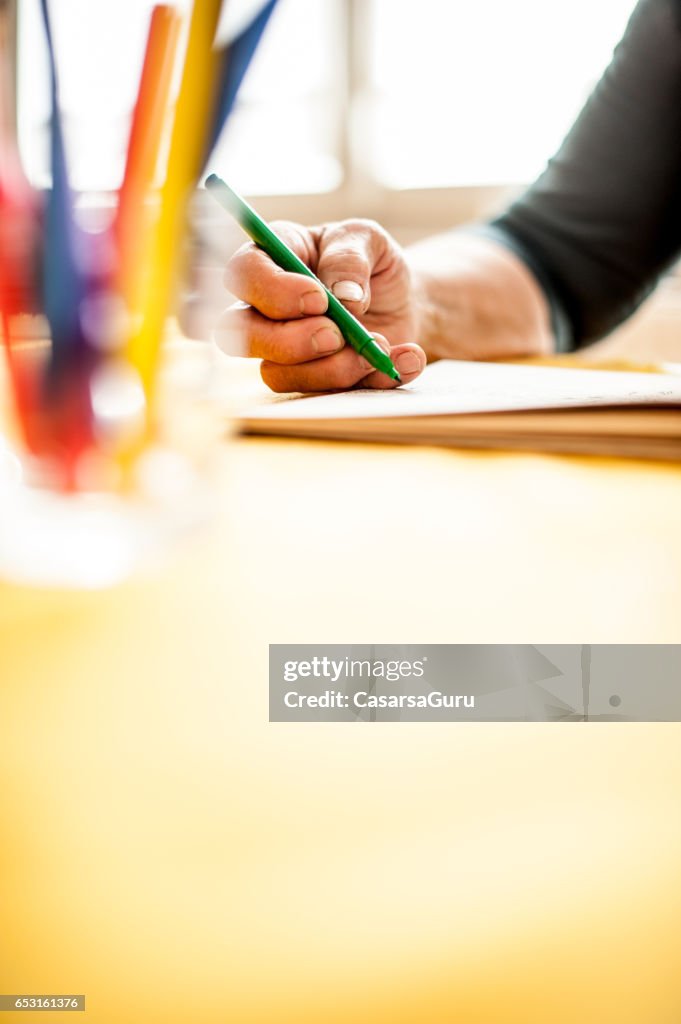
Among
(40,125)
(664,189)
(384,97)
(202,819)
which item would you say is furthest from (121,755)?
(384,97)

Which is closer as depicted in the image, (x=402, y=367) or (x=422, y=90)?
(x=402, y=367)

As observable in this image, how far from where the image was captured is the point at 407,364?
380mm

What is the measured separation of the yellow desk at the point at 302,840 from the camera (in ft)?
0.44

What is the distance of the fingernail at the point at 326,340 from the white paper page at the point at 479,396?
0.07 ft

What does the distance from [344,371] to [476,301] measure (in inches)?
10.8

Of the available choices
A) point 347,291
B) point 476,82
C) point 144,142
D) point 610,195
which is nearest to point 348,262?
point 347,291

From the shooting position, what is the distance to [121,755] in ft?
0.51

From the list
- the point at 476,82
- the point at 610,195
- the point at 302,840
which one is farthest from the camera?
the point at 476,82

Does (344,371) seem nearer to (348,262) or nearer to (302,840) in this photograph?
(348,262)

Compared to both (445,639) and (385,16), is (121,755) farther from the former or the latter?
(385,16)

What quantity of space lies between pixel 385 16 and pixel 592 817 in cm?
152

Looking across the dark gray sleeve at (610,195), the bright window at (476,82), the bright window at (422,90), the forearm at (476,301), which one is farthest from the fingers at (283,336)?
the bright window at (476,82)

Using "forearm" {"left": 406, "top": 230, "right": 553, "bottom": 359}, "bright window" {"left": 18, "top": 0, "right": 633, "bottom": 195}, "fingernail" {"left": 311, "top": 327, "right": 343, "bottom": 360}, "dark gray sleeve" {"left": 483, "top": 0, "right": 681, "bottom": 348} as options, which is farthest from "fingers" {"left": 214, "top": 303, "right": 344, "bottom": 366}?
"bright window" {"left": 18, "top": 0, "right": 633, "bottom": 195}

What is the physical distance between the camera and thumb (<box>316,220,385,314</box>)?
39 centimetres
